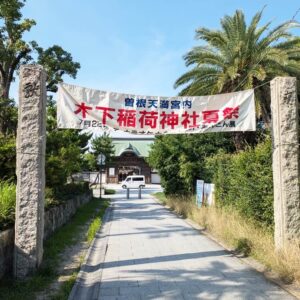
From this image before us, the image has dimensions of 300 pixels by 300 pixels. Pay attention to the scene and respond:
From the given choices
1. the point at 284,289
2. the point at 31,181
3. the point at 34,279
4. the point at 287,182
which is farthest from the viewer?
the point at 287,182

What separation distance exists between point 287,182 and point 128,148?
175 ft

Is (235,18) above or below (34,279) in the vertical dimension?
above

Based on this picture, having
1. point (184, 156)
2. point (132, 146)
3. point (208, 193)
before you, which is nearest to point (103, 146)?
point (132, 146)

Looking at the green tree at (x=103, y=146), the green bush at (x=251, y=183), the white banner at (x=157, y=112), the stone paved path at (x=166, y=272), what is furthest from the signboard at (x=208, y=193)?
the green tree at (x=103, y=146)

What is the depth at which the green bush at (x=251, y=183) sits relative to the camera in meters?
9.02

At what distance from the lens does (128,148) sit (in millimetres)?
60438

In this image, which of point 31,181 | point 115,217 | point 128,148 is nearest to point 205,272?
point 31,181

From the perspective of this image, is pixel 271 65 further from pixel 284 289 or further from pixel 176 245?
pixel 284 289

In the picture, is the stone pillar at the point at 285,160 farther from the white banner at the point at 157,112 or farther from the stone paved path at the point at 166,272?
the stone paved path at the point at 166,272

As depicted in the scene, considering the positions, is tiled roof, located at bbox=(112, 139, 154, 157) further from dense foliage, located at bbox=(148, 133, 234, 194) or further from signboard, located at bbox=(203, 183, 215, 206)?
signboard, located at bbox=(203, 183, 215, 206)

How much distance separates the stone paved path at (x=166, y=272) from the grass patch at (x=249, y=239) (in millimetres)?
372

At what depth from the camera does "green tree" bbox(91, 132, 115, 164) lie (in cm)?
5038

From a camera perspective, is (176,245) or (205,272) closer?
(205,272)

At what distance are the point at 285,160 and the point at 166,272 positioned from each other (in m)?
3.08
